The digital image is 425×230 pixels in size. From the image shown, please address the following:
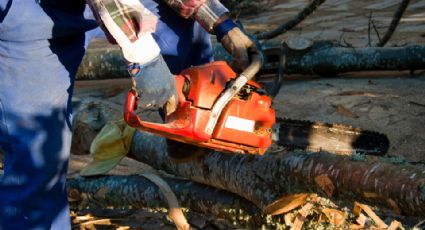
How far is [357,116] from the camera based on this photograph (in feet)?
16.1

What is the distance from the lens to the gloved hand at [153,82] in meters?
2.47

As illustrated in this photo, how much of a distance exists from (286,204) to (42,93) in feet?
3.57

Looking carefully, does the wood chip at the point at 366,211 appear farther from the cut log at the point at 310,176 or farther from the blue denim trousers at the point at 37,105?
the blue denim trousers at the point at 37,105

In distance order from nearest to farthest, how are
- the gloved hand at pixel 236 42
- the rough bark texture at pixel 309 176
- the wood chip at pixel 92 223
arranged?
the rough bark texture at pixel 309 176
the gloved hand at pixel 236 42
the wood chip at pixel 92 223

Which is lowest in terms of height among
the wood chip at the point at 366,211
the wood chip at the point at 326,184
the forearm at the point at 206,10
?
the wood chip at the point at 366,211

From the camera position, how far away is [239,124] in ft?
9.41

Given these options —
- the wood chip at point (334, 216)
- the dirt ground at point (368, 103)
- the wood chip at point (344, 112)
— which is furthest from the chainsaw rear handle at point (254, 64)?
the wood chip at point (344, 112)

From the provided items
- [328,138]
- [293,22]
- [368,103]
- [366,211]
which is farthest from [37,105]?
[293,22]

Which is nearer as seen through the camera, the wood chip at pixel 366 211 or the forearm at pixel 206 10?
the wood chip at pixel 366 211

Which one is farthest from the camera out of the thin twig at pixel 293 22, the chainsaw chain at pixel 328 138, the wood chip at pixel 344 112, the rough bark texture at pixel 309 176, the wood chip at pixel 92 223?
the thin twig at pixel 293 22

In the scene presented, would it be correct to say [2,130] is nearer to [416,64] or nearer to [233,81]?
[233,81]

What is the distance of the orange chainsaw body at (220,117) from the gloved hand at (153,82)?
124mm

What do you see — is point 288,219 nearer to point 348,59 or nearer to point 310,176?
point 310,176

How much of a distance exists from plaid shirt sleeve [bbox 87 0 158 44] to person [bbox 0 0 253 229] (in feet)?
0.43
